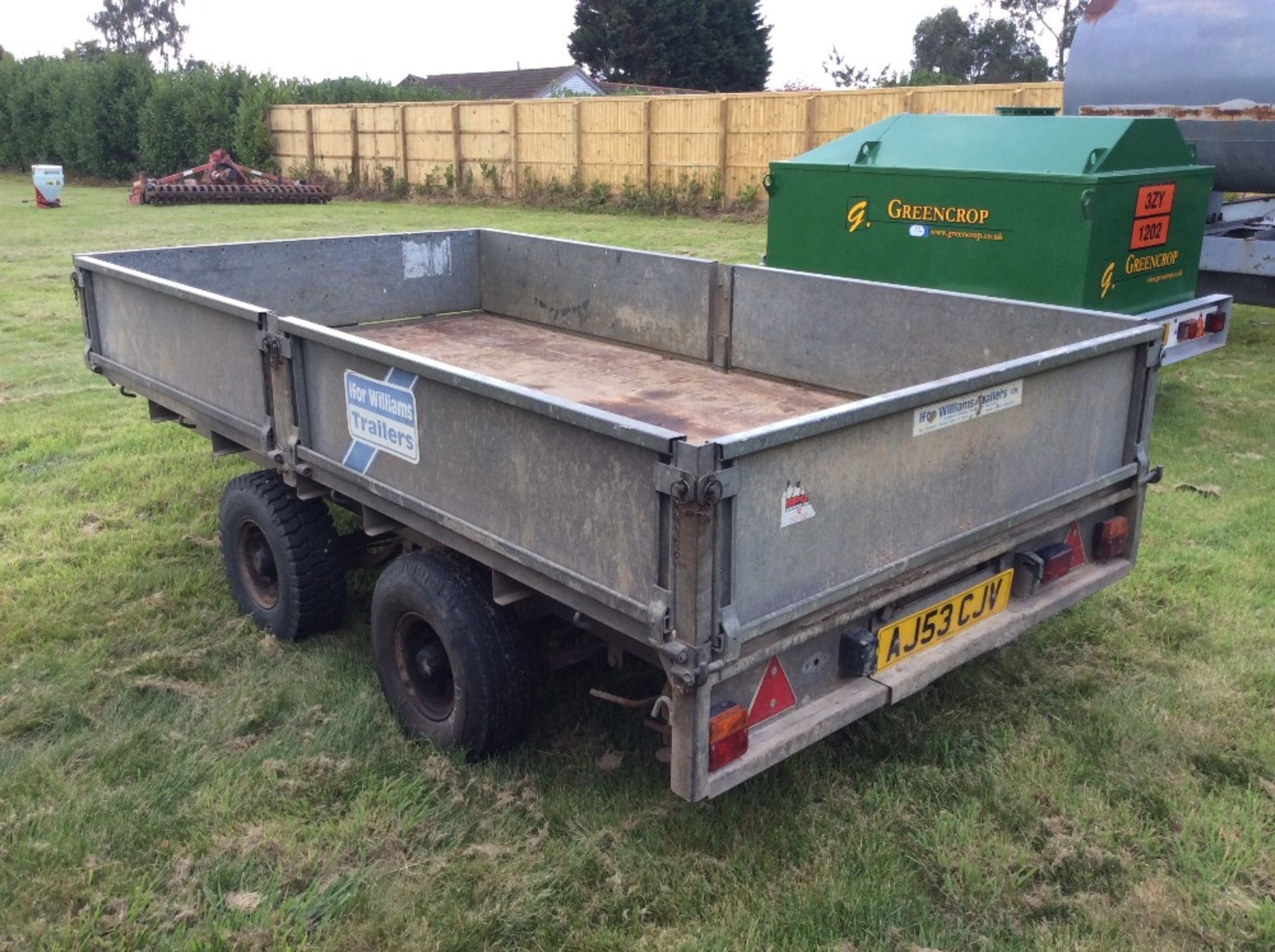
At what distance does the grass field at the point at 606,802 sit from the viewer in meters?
2.96

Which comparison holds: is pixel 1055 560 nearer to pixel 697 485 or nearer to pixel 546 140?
pixel 697 485

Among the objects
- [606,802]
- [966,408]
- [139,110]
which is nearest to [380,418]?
[606,802]

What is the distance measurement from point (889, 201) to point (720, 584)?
489 cm

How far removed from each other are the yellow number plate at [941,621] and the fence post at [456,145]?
24383mm

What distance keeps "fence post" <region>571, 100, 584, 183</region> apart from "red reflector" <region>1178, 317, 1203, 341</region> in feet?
59.8

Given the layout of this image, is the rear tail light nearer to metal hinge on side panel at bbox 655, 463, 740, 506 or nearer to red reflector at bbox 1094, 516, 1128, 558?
metal hinge on side panel at bbox 655, 463, 740, 506

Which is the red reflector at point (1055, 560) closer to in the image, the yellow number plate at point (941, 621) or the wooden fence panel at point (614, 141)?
the yellow number plate at point (941, 621)

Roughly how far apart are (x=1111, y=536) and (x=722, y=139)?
61.7 feet

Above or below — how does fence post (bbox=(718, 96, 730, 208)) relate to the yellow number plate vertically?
above

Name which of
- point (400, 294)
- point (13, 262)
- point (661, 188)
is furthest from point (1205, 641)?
point (661, 188)

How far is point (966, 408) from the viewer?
314 centimetres

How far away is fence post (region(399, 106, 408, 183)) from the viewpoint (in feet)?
89.6

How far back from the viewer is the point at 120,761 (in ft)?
12.0

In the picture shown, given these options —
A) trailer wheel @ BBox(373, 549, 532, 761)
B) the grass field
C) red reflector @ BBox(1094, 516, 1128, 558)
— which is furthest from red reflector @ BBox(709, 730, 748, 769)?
red reflector @ BBox(1094, 516, 1128, 558)
